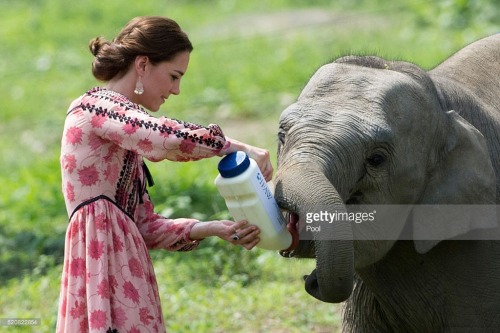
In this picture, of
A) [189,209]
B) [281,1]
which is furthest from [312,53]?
[189,209]

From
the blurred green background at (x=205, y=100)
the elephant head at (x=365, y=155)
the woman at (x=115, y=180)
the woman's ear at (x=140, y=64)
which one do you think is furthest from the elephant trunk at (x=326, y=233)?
the blurred green background at (x=205, y=100)

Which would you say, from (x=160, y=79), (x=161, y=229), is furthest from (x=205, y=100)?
(x=160, y=79)

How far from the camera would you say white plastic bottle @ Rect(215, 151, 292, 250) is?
3.93m

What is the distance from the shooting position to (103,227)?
425 cm

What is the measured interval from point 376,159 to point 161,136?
0.74 metres

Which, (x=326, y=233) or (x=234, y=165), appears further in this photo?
(x=234, y=165)

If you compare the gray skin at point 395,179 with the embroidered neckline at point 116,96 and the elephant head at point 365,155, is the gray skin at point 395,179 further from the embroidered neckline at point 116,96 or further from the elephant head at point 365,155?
the embroidered neckline at point 116,96

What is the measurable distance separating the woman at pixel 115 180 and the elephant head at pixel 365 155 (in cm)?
24

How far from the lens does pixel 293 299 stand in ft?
21.2

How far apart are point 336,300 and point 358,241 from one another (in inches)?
14.9

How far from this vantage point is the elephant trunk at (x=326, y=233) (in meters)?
3.85

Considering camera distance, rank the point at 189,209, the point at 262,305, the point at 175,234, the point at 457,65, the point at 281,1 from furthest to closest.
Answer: the point at 281,1 < the point at 189,209 < the point at 262,305 < the point at 457,65 < the point at 175,234

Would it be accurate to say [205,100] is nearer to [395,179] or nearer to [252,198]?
[395,179]

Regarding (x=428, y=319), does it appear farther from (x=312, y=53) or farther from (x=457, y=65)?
(x=312, y=53)
